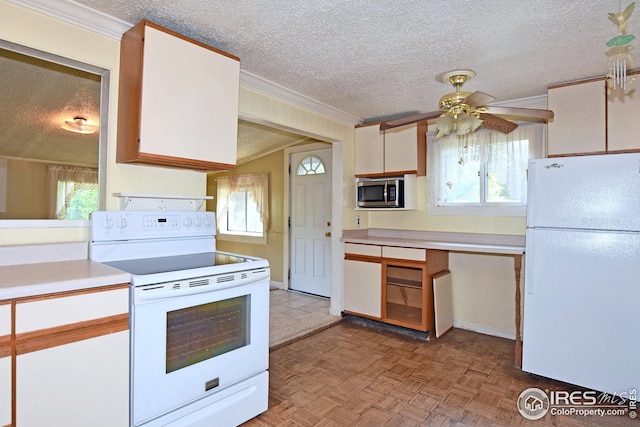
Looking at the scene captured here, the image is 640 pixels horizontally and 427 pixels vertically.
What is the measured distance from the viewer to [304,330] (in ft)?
11.6

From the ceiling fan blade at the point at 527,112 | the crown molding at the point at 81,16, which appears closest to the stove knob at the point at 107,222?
the crown molding at the point at 81,16

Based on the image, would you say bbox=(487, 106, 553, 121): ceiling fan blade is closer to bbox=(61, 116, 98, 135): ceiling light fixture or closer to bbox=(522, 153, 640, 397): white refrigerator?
bbox=(522, 153, 640, 397): white refrigerator

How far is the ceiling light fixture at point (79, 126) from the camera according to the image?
2.29m

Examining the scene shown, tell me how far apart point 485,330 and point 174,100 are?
3.45m

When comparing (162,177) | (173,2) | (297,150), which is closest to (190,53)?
(173,2)

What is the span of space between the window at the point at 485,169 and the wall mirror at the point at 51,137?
3005mm

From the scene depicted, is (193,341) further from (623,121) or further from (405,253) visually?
(623,121)

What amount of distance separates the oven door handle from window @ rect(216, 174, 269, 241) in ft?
11.5

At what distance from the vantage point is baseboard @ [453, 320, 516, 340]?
3.43 metres

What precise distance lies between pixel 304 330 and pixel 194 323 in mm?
1905

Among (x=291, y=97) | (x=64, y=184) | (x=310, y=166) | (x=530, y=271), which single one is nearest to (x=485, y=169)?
(x=530, y=271)

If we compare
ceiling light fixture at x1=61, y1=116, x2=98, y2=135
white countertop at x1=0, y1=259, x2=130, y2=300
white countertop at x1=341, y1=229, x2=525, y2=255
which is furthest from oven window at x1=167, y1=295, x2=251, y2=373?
white countertop at x1=341, y1=229, x2=525, y2=255

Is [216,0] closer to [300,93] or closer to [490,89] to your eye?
[300,93]

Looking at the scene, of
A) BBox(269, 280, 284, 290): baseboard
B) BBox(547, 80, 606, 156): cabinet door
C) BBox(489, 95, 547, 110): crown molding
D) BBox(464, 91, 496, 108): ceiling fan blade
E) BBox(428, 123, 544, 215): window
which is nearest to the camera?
BBox(464, 91, 496, 108): ceiling fan blade
